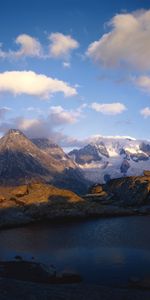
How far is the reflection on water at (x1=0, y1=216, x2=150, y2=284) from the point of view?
53406 millimetres

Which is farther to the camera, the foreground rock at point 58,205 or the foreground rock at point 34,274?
the foreground rock at point 58,205

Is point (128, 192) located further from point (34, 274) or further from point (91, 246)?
point (34, 274)

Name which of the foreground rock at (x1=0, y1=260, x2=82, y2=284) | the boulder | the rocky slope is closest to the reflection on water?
the foreground rock at (x1=0, y1=260, x2=82, y2=284)

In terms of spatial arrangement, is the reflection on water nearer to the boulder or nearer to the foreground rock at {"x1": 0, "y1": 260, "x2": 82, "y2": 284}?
the foreground rock at {"x1": 0, "y1": 260, "x2": 82, "y2": 284}

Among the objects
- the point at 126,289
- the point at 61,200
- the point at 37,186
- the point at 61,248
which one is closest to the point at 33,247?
the point at 61,248

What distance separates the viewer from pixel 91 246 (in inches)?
2825

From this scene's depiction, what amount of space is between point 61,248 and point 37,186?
188 feet

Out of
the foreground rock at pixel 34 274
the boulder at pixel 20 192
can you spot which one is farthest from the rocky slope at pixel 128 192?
the foreground rock at pixel 34 274

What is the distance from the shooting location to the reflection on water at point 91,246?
175 feet

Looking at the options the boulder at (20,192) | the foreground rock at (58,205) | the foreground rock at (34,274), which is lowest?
the foreground rock at (34,274)

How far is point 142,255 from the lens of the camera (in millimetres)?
61125

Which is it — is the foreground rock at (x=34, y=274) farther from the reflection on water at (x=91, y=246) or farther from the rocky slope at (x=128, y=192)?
the rocky slope at (x=128, y=192)

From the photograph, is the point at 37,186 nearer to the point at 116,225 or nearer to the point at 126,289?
the point at 116,225

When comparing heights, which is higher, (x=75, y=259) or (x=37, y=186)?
(x=37, y=186)
